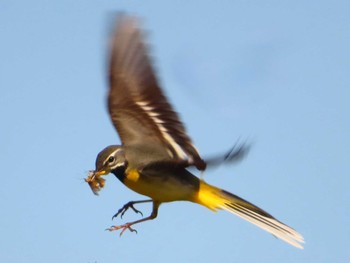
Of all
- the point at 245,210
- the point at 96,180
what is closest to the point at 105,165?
the point at 96,180

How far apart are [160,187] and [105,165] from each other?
1.80 feet

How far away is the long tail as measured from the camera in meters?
7.96

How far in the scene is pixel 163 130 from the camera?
7.46 metres

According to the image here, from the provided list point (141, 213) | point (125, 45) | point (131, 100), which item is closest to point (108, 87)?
point (131, 100)

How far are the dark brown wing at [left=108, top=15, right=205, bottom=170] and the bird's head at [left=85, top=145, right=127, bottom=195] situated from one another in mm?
199

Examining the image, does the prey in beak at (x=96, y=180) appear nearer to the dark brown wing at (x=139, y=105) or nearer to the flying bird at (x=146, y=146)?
the flying bird at (x=146, y=146)

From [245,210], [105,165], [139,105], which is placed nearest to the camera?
[105,165]

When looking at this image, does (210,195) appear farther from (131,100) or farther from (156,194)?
(131,100)

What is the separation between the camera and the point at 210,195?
26.7ft

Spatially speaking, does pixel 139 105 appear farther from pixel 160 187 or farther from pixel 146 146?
pixel 160 187

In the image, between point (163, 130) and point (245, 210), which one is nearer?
point (163, 130)

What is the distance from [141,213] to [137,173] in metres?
0.71

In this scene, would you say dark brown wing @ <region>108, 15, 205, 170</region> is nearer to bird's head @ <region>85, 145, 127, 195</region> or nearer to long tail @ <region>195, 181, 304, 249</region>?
bird's head @ <region>85, 145, 127, 195</region>

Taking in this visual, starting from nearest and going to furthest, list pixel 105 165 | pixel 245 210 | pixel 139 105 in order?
pixel 105 165, pixel 139 105, pixel 245 210
